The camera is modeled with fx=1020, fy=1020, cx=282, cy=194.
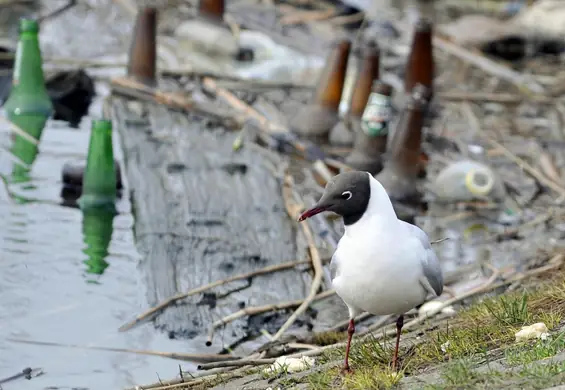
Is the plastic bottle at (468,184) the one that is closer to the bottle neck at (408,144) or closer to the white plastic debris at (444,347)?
the bottle neck at (408,144)

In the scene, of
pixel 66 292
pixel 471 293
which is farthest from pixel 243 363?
pixel 471 293

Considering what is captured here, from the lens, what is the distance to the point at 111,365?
19.4 ft

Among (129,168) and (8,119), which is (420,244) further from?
(8,119)

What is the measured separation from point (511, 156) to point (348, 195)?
6145 mm

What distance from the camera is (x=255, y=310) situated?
6.52 metres

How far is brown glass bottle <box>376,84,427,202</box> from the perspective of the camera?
8.78 m

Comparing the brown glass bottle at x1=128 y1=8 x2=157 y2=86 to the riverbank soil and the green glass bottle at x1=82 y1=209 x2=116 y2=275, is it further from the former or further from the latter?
the green glass bottle at x1=82 y1=209 x2=116 y2=275

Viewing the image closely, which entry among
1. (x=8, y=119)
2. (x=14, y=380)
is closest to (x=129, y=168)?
(x=8, y=119)

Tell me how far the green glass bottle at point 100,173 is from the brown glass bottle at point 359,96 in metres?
2.80

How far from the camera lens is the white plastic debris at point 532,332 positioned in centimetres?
475

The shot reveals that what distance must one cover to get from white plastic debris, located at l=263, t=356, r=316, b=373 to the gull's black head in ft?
2.92

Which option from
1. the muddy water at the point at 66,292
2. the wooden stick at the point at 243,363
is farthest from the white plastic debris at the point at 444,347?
the muddy water at the point at 66,292

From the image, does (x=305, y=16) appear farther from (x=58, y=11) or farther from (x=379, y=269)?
(x=379, y=269)

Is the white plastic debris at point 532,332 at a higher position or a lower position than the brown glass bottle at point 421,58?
higher
